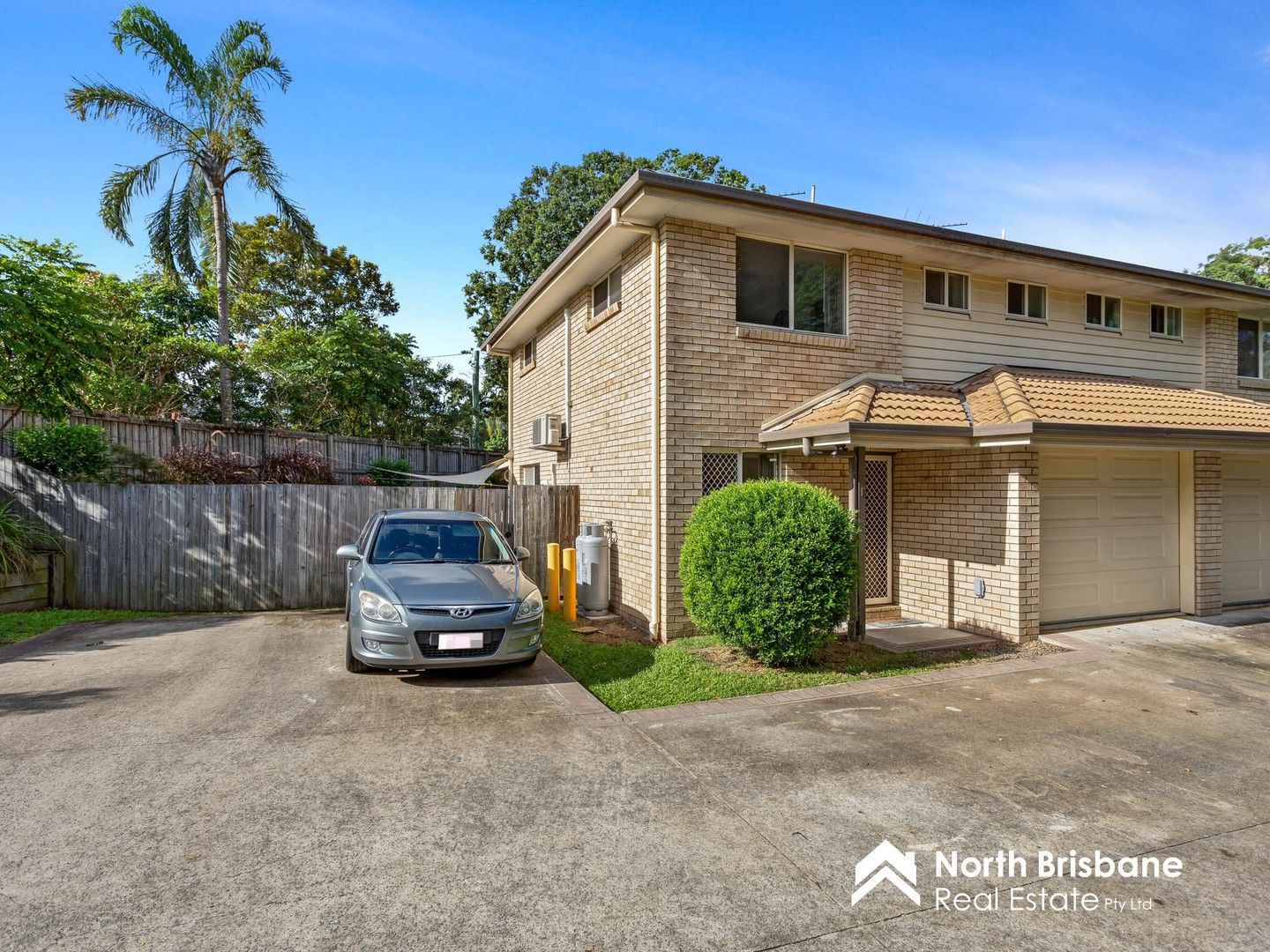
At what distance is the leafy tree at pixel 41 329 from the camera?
9.70 m

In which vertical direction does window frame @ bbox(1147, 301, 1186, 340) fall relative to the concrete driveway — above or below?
above

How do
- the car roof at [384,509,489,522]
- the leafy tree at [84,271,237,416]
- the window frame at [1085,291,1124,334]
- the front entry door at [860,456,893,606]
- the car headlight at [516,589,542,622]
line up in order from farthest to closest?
1. the leafy tree at [84,271,237,416]
2. the window frame at [1085,291,1124,334]
3. the front entry door at [860,456,893,606]
4. the car roof at [384,509,489,522]
5. the car headlight at [516,589,542,622]

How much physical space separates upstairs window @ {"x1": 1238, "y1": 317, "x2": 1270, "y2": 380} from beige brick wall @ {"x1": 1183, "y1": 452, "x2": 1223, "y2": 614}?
4436mm

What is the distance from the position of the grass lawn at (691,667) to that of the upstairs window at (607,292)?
4.96m

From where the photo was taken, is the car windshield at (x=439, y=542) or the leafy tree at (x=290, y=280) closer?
the car windshield at (x=439, y=542)

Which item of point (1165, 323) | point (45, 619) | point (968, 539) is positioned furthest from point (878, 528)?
point (45, 619)

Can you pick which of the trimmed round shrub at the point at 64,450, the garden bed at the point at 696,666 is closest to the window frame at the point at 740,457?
the garden bed at the point at 696,666

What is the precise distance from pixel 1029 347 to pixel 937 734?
769 cm

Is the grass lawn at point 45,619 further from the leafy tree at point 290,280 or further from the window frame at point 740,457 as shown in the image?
the leafy tree at point 290,280

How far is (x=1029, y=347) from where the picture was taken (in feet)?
33.7

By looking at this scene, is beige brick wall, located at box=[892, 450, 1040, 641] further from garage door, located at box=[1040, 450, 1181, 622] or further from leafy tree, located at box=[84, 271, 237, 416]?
leafy tree, located at box=[84, 271, 237, 416]

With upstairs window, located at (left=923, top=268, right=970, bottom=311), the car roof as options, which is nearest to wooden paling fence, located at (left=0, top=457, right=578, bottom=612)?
the car roof

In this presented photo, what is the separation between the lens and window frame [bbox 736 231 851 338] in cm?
859

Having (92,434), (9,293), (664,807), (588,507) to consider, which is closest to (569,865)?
(664,807)
